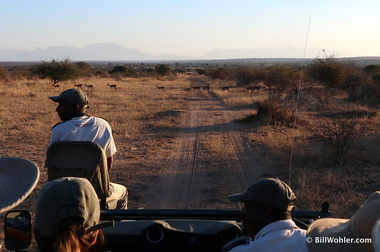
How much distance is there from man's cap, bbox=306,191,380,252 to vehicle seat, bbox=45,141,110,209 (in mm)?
2019

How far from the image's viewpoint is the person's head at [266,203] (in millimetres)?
2174

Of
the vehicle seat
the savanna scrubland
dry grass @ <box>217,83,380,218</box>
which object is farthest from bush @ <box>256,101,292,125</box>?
the vehicle seat

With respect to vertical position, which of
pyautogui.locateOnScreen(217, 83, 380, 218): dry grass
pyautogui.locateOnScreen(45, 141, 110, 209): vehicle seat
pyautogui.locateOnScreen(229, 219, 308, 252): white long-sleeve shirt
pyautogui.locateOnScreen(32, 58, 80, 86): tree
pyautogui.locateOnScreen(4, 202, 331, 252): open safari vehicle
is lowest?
pyautogui.locateOnScreen(32, 58, 80, 86): tree

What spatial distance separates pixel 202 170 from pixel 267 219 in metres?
6.41

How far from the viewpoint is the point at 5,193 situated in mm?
2350

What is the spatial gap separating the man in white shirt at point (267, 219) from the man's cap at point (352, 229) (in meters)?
0.11

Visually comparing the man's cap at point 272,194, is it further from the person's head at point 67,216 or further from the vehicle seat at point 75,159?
the vehicle seat at point 75,159

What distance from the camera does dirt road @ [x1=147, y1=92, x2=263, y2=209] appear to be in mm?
6957

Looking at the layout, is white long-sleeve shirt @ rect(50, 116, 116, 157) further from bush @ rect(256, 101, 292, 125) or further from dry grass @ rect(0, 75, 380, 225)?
bush @ rect(256, 101, 292, 125)

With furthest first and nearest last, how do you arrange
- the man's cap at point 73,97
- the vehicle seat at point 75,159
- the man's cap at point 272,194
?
the man's cap at point 73,97 < the vehicle seat at point 75,159 < the man's cap at point 272,194

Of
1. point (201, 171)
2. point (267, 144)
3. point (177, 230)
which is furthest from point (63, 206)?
point (267, 144)

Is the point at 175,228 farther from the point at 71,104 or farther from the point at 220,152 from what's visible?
the point at 220,152

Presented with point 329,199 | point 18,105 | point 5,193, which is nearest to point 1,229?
point 5,193

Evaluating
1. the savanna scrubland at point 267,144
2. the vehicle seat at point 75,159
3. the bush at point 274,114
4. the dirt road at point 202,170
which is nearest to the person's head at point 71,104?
the vehicle seat at point 75,159
